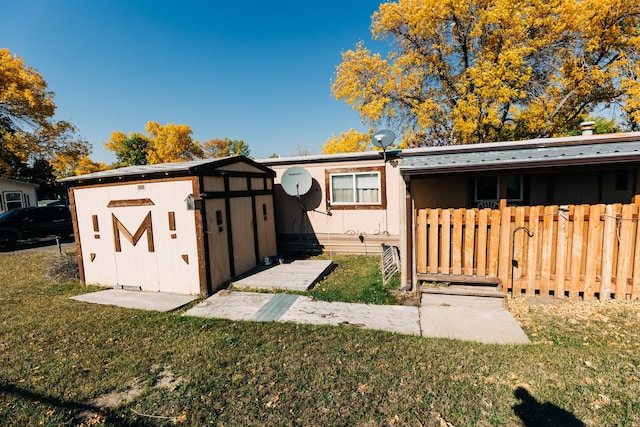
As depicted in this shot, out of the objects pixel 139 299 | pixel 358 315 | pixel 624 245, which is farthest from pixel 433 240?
pixel 139 299

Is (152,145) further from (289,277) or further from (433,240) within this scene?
(433,240)

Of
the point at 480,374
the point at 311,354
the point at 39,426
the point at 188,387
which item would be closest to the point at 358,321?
the point at 311,354

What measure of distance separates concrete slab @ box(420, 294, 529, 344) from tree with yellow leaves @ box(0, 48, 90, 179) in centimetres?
2202

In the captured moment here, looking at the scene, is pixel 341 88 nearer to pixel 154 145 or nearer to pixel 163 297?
pixel 163 297

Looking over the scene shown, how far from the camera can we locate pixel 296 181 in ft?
30.7

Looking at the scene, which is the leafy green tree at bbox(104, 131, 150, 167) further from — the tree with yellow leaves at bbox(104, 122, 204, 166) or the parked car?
the parked car

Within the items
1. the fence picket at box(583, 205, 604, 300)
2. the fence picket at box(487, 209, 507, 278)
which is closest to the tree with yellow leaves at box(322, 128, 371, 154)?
the fence picket at box(487, 209, 507, 278)

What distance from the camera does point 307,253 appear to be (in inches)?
395

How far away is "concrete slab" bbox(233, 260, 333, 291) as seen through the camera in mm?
6484

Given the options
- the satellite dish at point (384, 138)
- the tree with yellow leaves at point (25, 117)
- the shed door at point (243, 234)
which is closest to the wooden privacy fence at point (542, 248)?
the satellite dish at point (384, 138)

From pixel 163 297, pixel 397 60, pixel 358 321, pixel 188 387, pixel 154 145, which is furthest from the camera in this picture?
pixel 154 145

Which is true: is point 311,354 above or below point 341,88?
below

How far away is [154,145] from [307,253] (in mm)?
33908

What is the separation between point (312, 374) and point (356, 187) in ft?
21.7
